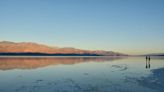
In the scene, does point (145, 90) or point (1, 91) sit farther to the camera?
point (145, 90)

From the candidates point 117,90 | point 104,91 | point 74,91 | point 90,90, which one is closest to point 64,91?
point 74,91

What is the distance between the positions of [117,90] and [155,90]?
3136mm

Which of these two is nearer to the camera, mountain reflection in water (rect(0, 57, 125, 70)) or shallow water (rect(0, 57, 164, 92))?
shallow water (rect(0, 57, 164, 92))

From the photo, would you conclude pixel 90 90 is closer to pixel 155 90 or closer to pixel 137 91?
pixel 137 91

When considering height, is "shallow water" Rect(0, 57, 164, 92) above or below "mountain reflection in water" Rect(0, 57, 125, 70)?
below

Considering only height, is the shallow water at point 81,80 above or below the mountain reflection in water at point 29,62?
below

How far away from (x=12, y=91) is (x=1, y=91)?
31.4 inches

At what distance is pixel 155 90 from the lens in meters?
17.9

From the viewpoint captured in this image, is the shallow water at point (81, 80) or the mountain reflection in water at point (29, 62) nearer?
the shallow water at point (81, 80)

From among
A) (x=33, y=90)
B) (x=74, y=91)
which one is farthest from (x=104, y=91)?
(x=33, y=90)

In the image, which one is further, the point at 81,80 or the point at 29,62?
the point at 29,62

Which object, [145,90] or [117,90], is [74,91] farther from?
[145,90]

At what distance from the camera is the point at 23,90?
1739cm

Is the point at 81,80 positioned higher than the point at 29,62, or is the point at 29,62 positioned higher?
the point at 29,62
